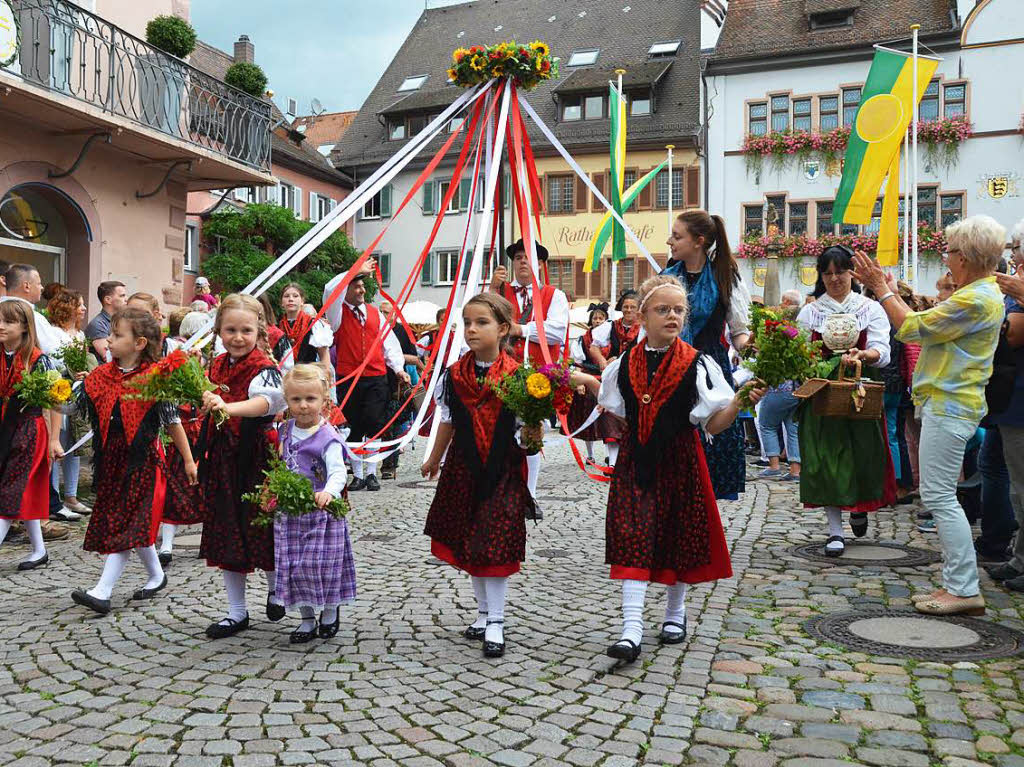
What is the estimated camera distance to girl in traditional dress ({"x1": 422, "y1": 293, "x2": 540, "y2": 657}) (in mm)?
4340

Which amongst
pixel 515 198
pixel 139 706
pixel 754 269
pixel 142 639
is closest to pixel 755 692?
pixel 139 706

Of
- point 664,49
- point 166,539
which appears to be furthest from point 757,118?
point 166,539

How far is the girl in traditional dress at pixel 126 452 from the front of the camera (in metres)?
5.12

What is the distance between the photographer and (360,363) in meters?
9.40

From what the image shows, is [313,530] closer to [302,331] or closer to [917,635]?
[917,635]

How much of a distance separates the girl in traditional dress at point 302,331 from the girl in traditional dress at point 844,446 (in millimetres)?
4118

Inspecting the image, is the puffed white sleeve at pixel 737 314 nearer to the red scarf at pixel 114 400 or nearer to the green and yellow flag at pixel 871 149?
the red scarf at pixel 114 400

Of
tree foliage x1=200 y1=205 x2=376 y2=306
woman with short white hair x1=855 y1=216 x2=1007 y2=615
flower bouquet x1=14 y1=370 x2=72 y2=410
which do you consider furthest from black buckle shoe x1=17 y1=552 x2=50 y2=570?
tree foliage x1=200 y1=205 x2=376 y2=306

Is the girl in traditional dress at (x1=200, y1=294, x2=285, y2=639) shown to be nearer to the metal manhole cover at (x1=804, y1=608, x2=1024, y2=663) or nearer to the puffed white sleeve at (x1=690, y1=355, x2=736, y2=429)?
the puffed white sleeve at (x1=690, y1=355, x2=736, y2=429)

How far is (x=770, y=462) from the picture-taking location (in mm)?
10969

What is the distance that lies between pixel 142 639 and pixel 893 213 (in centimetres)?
1421

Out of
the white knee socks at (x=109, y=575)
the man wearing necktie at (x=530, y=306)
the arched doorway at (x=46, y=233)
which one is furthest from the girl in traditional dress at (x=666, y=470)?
the arched doorway at (x=46, y=233)

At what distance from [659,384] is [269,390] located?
184 cm

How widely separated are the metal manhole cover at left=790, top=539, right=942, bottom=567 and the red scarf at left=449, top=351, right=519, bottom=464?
284 centimetres
